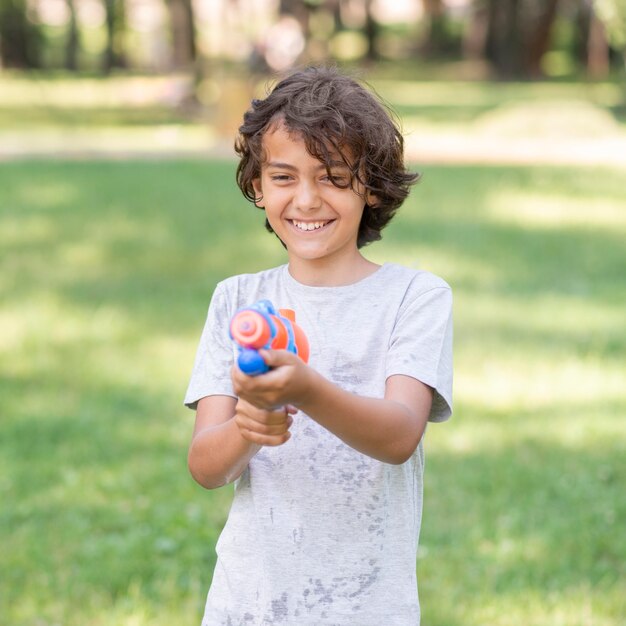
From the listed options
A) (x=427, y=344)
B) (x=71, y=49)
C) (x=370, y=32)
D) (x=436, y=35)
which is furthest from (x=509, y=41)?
(x=427, y=344)

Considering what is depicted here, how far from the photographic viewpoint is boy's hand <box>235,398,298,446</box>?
176 cm

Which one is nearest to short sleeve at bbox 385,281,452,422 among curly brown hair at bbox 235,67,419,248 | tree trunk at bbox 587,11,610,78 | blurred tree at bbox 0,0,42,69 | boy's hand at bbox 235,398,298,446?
curly brown hair at bbox 235,67,419,248

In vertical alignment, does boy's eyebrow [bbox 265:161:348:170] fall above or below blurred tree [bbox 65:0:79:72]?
above

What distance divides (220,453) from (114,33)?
41217 mm

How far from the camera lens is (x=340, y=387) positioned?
82.0 inches

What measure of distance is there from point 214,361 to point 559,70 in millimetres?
39995

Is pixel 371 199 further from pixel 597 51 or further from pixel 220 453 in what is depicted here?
pixel 597 51

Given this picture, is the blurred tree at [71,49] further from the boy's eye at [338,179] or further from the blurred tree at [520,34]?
the boy's eye at [338,179]

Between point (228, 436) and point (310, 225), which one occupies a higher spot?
point (310, 225)

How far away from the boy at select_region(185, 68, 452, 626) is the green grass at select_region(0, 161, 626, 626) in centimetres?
149

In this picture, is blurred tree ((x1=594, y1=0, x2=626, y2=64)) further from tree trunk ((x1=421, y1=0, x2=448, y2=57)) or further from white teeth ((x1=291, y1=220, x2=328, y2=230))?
tree trunk ((x1=421, y1=0, x2=448, y2=57))

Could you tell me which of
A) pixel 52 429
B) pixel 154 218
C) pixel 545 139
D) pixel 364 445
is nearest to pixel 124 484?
pixel 52 429

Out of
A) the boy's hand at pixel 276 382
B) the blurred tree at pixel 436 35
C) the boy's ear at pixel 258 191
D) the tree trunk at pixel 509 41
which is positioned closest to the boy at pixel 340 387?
the boy's ear at pixel 258 191

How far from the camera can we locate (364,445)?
6.37 feet
